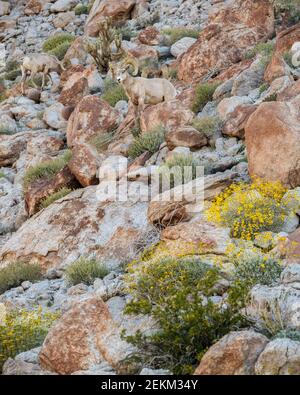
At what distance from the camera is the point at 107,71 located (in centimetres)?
1989

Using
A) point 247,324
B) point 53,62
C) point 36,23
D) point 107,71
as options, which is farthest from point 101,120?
point 36,23

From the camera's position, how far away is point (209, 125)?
40.2ft

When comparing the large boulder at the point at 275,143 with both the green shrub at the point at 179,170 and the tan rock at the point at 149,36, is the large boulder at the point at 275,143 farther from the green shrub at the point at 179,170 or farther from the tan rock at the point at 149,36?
the tan rock at the point at 149,36

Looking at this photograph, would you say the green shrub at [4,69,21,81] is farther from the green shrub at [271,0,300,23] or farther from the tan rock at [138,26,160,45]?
the green shrub at [271,0,300,23]

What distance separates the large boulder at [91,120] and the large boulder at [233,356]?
32.4 ft

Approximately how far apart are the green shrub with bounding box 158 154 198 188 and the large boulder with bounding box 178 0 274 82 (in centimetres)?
565

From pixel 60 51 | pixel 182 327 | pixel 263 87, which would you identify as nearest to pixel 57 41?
pixel 60 51

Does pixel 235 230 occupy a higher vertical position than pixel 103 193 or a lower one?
higher

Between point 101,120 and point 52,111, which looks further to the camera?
point 52,111

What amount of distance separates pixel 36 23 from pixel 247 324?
22496mm

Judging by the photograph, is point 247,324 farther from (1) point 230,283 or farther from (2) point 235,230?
(2) point 235,230

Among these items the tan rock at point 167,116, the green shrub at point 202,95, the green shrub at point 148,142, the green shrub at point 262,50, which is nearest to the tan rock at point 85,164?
the green shrub at point 148,142

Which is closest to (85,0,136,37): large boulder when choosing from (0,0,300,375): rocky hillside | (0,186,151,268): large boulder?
(0,0,300,375): rocky hillside
